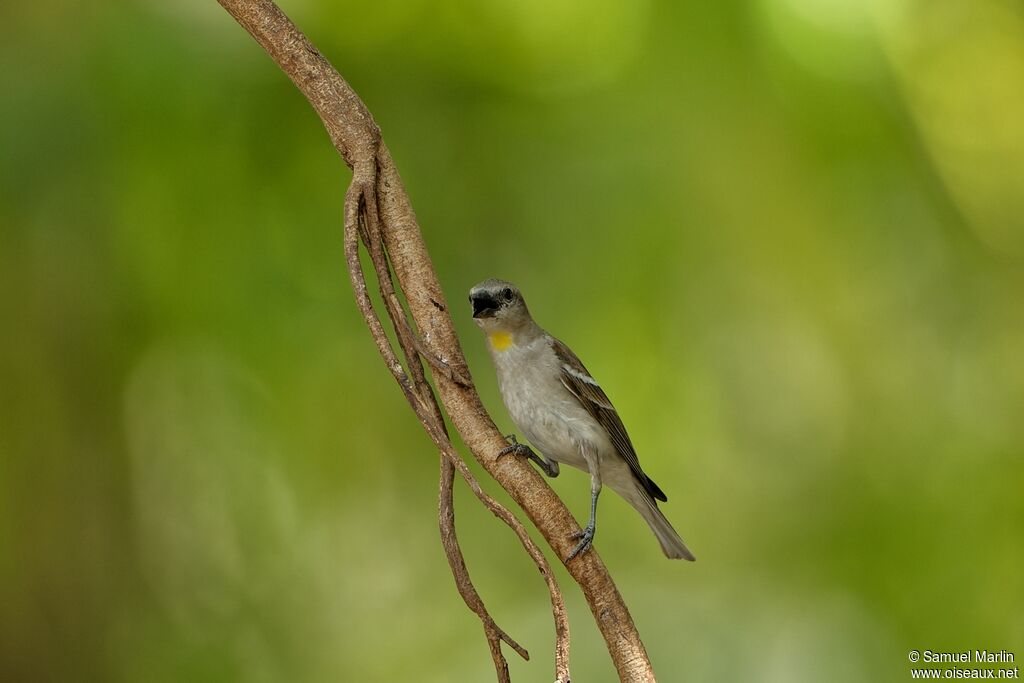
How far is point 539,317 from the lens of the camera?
8.47 feet

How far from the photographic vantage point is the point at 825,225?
2580 mm

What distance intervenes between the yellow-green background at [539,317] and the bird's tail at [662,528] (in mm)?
490

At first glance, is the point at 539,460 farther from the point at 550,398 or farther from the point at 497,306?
the point at 497,306

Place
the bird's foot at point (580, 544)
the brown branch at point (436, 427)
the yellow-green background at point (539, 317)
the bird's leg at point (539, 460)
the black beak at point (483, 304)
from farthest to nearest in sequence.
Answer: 1. the yellow-green background at point (539, 317)
2. the black beak at point (483, 304)
3. the bird's leg at point (539, 460)
4. the bird's foot at point (580, 544)
5. the brown branch at point (436, 427)

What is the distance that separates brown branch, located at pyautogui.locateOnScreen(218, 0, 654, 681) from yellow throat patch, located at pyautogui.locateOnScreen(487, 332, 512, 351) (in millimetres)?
665

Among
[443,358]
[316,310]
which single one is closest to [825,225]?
[316,310]

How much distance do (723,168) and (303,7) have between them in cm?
115

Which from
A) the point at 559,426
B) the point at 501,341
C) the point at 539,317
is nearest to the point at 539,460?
the point at 559,426

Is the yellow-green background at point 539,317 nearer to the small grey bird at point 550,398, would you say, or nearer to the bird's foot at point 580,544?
the small grey bird at point 550,398

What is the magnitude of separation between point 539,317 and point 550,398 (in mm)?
698

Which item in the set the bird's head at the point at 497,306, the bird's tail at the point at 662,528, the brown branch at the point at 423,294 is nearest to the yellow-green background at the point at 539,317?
the bird's tail at the point at 662,528

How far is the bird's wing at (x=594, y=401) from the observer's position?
194 cm

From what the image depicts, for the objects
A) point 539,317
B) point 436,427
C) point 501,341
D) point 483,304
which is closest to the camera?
point 436,427

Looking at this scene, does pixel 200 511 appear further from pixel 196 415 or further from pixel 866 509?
pixel 866 509
